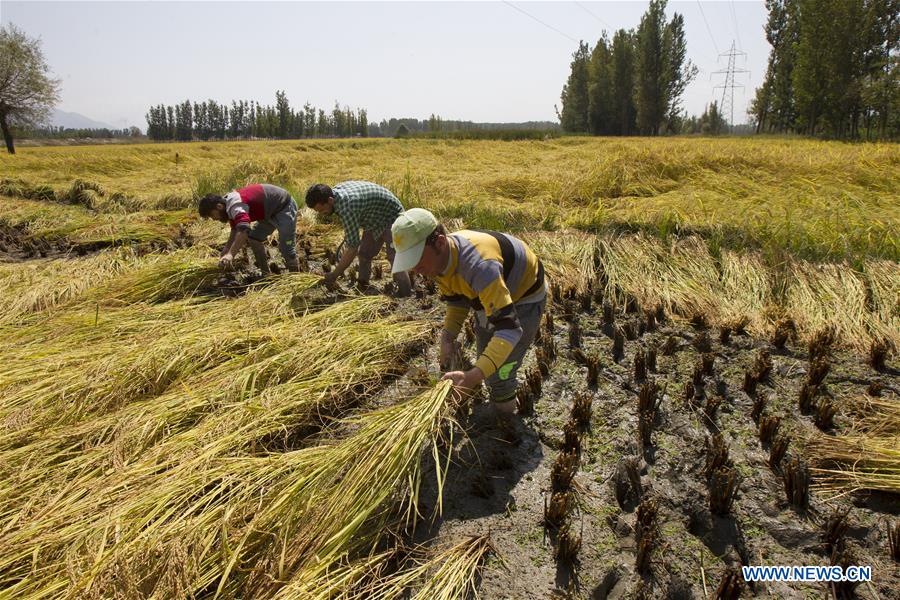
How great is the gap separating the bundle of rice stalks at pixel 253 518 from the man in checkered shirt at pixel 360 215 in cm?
241

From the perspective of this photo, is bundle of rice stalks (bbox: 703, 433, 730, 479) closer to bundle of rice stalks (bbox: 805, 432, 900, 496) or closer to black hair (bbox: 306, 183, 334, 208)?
bundle of rice stalks (bbox: 805, 432, 900, 496)

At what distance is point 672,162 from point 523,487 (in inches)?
276

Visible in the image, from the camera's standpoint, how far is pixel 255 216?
4938 millimetres

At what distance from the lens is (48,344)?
3402mm

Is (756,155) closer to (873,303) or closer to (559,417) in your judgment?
(873,303)

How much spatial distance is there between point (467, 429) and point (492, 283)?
3.44ft

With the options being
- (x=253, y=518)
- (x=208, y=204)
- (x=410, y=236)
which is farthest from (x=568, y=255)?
(x=253, y=518)

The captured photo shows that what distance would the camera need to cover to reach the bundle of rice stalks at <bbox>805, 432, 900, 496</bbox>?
2051mm

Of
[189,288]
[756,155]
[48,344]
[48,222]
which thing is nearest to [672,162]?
[756,155]

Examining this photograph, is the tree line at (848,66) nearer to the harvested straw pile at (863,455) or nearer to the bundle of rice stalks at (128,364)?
the harvested straw pile at (863,455)

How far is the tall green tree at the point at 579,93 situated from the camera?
4666 centimetres

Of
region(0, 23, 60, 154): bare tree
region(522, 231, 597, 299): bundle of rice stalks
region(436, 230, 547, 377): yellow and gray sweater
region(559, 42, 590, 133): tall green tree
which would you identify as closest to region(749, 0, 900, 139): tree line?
region(559, 42, 590, 133): tall green tree

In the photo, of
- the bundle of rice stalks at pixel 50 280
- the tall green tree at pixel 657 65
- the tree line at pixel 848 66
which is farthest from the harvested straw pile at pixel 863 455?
the tall green tree at pixel 657 65

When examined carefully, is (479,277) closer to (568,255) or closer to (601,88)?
(568,255)
